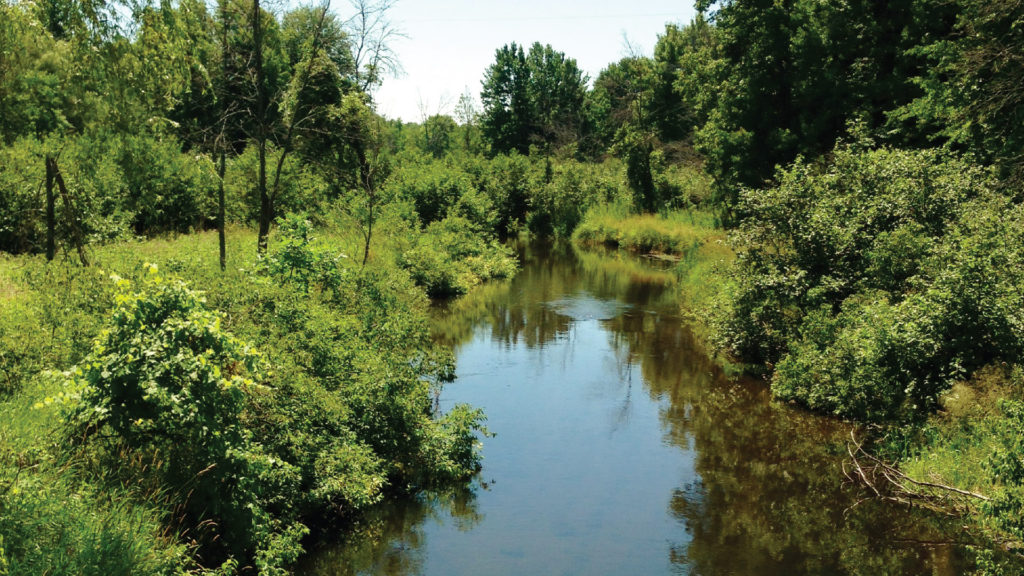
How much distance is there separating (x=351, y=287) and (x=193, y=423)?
7067 mm

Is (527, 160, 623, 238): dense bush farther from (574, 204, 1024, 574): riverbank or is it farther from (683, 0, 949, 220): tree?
(574, 204, 1024, 574): riverbank

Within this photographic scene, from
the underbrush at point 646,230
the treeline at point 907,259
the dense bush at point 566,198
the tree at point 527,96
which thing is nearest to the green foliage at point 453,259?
the underbrush at point 646,230

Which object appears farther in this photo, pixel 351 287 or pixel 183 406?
pixel 351 287

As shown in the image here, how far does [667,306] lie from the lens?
2452cm

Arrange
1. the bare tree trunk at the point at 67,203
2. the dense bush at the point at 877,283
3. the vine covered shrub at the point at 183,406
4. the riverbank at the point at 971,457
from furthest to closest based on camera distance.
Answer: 1. the bare tree trunk at the point at 67,203
2. the dense bush at the point at 877,283
3. the riverbank at the point at 971,457
4. the vine covered shrub at the point at 183,406

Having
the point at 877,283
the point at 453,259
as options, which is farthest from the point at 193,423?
the point at 453,259

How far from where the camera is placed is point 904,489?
1023cm

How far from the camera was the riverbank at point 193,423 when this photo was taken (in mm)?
6133

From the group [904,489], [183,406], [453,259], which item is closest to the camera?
[183,406]

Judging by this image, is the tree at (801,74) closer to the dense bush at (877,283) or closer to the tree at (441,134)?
the dense bush at (877,283)

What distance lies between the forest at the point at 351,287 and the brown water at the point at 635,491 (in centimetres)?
58

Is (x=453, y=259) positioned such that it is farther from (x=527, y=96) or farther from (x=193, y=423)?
(x=527, y=96)

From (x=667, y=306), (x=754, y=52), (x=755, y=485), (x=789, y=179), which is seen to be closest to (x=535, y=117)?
(x=754, y=52)

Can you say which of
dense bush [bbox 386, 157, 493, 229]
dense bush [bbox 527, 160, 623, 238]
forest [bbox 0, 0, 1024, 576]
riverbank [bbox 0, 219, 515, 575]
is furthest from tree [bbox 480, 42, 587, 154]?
riverbank [bbox 0, 219, 515, 575]
